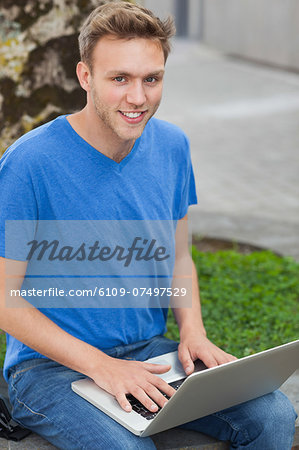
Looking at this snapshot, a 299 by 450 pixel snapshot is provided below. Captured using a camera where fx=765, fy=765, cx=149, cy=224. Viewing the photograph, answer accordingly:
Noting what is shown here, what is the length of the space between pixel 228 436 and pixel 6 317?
0.85m

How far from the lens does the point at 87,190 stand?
2623 millimetres

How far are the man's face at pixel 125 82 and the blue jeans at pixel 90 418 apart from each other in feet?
2.63

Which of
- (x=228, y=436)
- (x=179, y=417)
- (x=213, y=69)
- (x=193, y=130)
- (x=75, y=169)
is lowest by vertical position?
(x=213, y=69)

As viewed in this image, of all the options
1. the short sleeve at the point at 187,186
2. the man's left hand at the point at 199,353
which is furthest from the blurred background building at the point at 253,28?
the man's left hand at the point at 199,353

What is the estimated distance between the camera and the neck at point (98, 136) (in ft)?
8.59

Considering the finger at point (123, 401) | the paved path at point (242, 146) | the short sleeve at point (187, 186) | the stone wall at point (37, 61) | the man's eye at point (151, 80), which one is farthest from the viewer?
the paved path at point (242, 146)

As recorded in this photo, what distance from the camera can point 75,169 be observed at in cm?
261

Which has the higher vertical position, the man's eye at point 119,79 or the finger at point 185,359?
the man's eye at point 119,79

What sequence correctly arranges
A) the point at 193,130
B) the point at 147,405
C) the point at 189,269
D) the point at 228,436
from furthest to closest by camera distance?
the point at 193,130, the point at 189,269, the point at 228,436, the point at 147,405

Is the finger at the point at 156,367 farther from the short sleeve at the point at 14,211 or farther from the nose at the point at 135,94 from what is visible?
the nose at the point at 135,94

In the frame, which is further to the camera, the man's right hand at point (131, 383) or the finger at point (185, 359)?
the finger at point (185, 359)

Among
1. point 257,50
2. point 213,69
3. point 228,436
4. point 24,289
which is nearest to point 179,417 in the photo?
point 228,436

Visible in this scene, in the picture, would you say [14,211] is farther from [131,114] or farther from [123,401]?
[123,401]

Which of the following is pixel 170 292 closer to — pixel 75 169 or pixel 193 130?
pixel 75 169
